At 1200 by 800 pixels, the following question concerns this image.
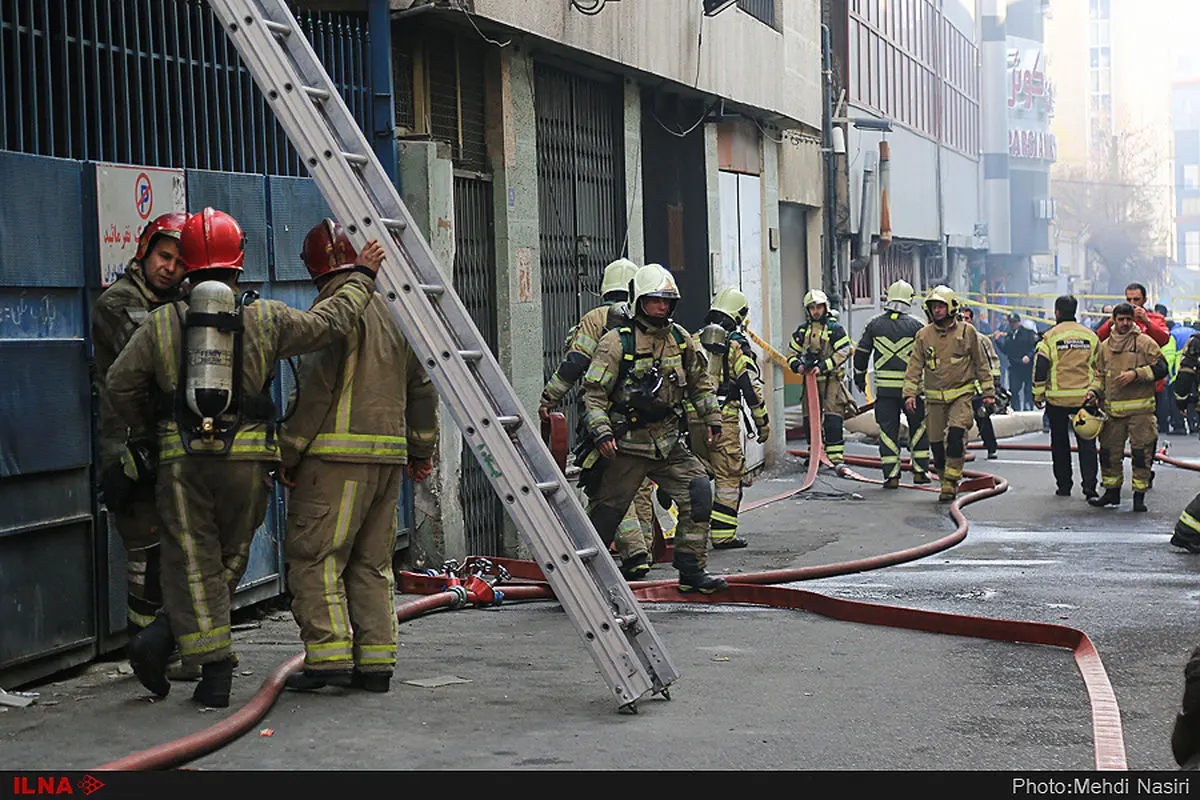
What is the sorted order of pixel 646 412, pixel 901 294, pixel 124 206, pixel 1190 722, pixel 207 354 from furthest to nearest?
pixel 901 294
pixel 646 412
pixel 124 206
pixel 207 354
pixel 1190 722

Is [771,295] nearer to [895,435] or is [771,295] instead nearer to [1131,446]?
[895,435]

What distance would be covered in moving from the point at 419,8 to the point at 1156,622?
5.40m

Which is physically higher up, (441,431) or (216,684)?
(441,431)

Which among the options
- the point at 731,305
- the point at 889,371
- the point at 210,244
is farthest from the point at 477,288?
the point at 889,371

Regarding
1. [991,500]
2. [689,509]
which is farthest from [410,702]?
[991,500]

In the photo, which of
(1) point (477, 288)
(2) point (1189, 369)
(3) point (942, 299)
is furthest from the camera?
(3) point (942, 299)

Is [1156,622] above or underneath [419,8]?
underneath

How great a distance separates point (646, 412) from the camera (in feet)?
31.1

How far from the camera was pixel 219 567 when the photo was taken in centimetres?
676

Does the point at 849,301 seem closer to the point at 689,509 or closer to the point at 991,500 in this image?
the point at 991,500

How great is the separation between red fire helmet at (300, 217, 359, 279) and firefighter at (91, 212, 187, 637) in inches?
21.0

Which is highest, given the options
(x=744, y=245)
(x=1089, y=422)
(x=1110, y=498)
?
(x=744, y=245)

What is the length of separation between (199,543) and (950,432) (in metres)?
10.9

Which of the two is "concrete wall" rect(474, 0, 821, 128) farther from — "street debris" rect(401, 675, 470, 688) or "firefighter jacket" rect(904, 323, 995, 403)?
"street debris" rect(401, 675, 470, 688)
